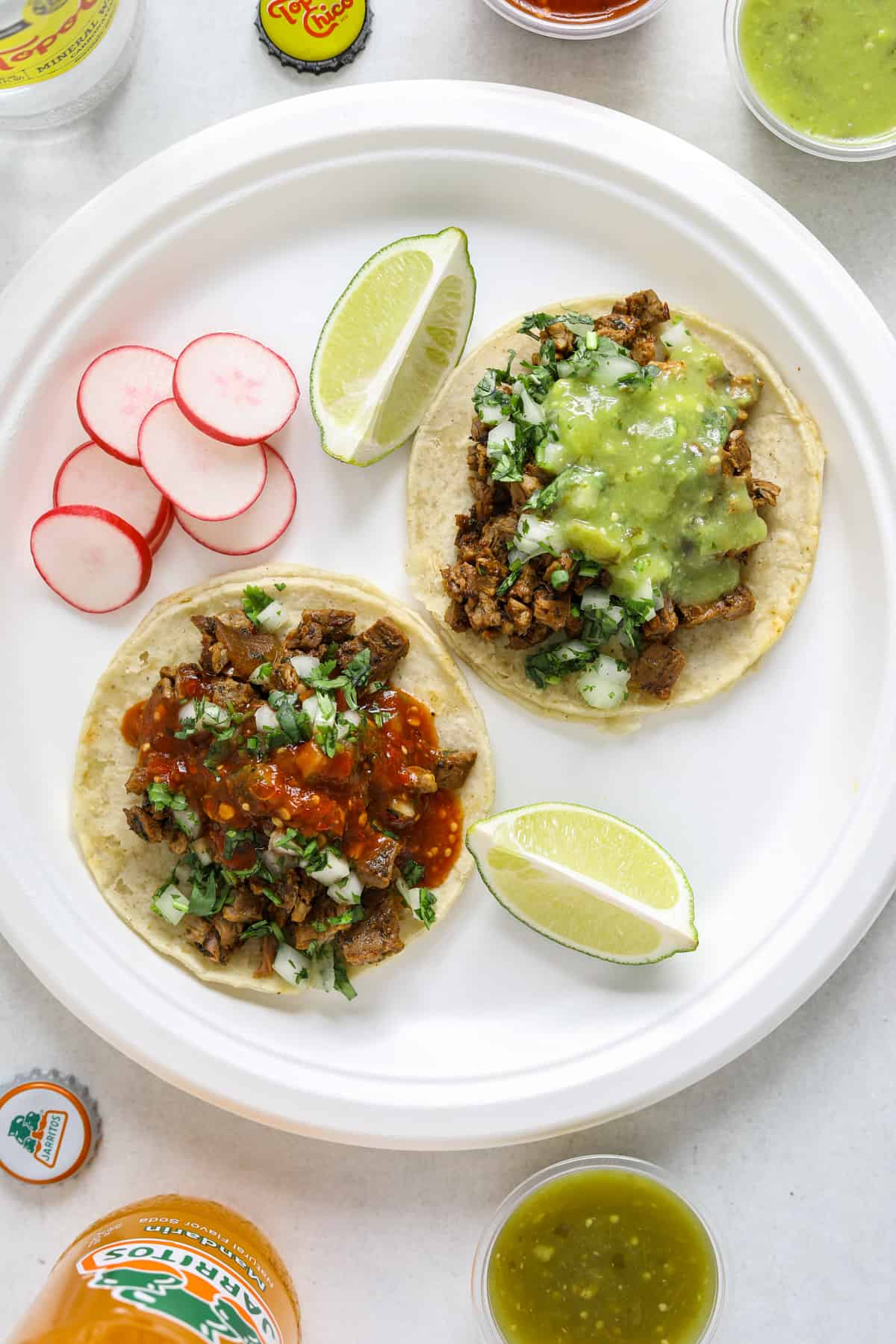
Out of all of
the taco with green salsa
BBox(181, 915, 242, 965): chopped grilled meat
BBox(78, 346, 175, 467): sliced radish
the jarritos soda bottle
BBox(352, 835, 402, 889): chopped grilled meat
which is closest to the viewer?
the jarritos soda bottle

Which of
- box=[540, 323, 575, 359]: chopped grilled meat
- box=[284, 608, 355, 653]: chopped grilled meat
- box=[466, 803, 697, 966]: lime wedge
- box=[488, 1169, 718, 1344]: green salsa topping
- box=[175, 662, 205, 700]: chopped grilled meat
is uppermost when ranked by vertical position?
box=[540, 323, 575, 359]: chopped grilled meat

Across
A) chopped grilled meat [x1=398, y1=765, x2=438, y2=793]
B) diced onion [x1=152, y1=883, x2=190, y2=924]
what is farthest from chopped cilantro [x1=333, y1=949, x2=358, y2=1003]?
chopped grilled meat [x1=398, y1=765, x2=438, y2=793]

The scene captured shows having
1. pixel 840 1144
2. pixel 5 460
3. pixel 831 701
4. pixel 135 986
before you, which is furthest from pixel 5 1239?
pixel 831 701

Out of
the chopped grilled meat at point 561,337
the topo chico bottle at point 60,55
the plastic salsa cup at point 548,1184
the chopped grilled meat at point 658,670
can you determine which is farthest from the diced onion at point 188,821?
the topo chico bottle at point 60,55

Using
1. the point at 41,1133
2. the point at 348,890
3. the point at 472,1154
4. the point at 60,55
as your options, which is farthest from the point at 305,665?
the point at 60,55

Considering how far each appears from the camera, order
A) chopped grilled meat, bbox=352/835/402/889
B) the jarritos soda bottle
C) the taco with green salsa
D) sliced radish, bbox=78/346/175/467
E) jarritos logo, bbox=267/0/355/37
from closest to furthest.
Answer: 1. the jarritos soda bottle
2. the taco with green salsa
3. chopped grilled meat, bbox=352/835/402/889
4. sliced radish, bbox=78/346/175/467
5. jarritos logo, bbox=267/0/355/37

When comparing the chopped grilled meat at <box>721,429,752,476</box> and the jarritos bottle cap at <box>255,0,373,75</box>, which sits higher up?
the jarritos bottle cap at <box>255,0,373,75</box>

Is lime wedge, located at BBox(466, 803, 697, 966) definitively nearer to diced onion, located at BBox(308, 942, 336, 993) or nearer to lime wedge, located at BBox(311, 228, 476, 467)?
diced onion, located at BBox(308, 942, 336, 993)

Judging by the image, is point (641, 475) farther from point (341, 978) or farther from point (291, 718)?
point (341, 978)

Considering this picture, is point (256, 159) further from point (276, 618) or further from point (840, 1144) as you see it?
point (840, 1144)
